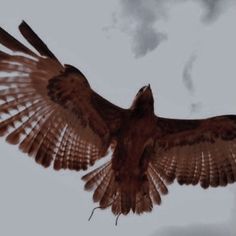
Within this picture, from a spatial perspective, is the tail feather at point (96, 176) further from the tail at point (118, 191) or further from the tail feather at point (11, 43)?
the tail feather at point (11, 43)

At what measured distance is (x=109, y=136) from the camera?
15000mm

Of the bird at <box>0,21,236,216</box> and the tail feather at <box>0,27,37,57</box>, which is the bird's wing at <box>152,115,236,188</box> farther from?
the tail feather at <box>0,27,37,57</box>

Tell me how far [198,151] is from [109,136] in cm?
180

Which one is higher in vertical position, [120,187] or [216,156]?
[216,156]

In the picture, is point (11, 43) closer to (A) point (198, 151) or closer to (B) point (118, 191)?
(B) point (118, 191)

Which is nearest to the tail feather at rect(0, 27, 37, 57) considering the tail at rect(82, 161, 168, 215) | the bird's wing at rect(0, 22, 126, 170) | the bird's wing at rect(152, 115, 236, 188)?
the bird's wing at rect(0, 22, 126, 170)

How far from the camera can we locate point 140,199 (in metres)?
14.9

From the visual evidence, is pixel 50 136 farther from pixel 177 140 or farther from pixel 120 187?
pixel 177 140

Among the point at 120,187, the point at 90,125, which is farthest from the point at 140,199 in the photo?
the point at 90,125

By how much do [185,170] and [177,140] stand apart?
1.73ft

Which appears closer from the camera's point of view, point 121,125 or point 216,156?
point 121,125

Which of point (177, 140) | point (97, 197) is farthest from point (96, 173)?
point (177, 140)

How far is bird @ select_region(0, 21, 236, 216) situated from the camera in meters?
14.0

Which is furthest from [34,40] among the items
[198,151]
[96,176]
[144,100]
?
[198,151]
